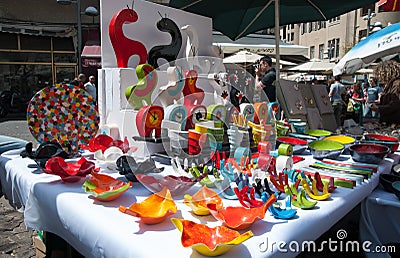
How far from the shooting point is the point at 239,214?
2.61 ft

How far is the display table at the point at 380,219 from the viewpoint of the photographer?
1.18 metres

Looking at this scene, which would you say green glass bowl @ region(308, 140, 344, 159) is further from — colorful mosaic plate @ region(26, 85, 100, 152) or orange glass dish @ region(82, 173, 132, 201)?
colorful mosaic plate @ region(26, 85, 100, 152)

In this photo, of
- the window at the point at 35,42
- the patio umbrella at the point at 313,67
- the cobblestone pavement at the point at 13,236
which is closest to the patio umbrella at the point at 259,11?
the cobblestone pavement at the point at 13,236

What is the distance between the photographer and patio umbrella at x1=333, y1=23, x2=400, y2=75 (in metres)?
2.96

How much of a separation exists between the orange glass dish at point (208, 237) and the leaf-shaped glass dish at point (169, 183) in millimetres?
219

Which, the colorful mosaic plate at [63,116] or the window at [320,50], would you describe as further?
the window at [320,50]

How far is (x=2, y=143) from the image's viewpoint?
60.9 inches

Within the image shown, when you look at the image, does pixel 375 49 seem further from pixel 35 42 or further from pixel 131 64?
pixel 35 42

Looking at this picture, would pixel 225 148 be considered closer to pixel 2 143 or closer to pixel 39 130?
pixel 39 130

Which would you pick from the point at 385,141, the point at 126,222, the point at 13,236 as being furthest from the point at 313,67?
the point at 126,222

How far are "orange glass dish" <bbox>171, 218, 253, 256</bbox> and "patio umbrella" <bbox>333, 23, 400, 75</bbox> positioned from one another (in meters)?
2.82

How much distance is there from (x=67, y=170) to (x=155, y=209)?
0.42 metres

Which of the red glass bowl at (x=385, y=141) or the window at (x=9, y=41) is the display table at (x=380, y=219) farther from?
the window at (x=9, y=41)

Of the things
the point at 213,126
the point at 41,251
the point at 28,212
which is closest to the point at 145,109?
the point at 213,126
